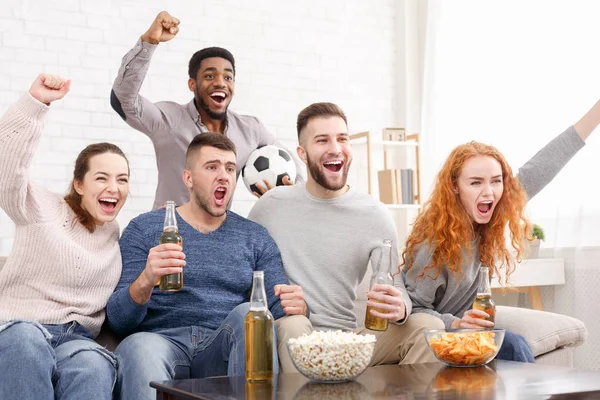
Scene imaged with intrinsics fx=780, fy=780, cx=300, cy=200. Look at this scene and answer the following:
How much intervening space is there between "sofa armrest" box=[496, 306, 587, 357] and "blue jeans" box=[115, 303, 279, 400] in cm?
95

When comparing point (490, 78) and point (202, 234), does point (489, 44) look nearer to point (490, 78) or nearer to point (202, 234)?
point (490, 78)

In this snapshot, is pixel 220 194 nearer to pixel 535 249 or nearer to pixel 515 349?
pixel 515 349

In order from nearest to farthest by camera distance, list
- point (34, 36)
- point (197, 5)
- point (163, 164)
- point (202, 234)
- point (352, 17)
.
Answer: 1. point (202, 234)
2. point (163, 164)
3. point (34, 36)
4. point (197, 5)
5. point (352, 17)

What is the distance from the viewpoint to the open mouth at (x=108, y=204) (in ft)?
8.14

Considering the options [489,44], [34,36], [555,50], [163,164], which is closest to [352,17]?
[489,44]

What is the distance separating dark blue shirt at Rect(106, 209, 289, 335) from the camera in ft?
8.11

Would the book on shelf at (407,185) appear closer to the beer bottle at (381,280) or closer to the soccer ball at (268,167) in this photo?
the soccer ball at (268,167)

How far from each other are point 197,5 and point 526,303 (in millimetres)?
2828

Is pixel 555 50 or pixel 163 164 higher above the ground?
pixel 555 50

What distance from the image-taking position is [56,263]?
233cm

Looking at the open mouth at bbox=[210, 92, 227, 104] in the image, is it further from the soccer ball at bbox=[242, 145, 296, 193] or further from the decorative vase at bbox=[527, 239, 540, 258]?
the decorative vase at bbox=[527, 239, 540, 258]

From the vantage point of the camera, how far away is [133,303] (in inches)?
91.4

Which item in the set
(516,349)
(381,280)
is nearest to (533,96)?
(516,349)

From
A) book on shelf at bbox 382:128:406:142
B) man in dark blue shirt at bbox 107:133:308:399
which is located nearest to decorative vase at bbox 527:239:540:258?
book on shelf at bbox 382:128:406:142
